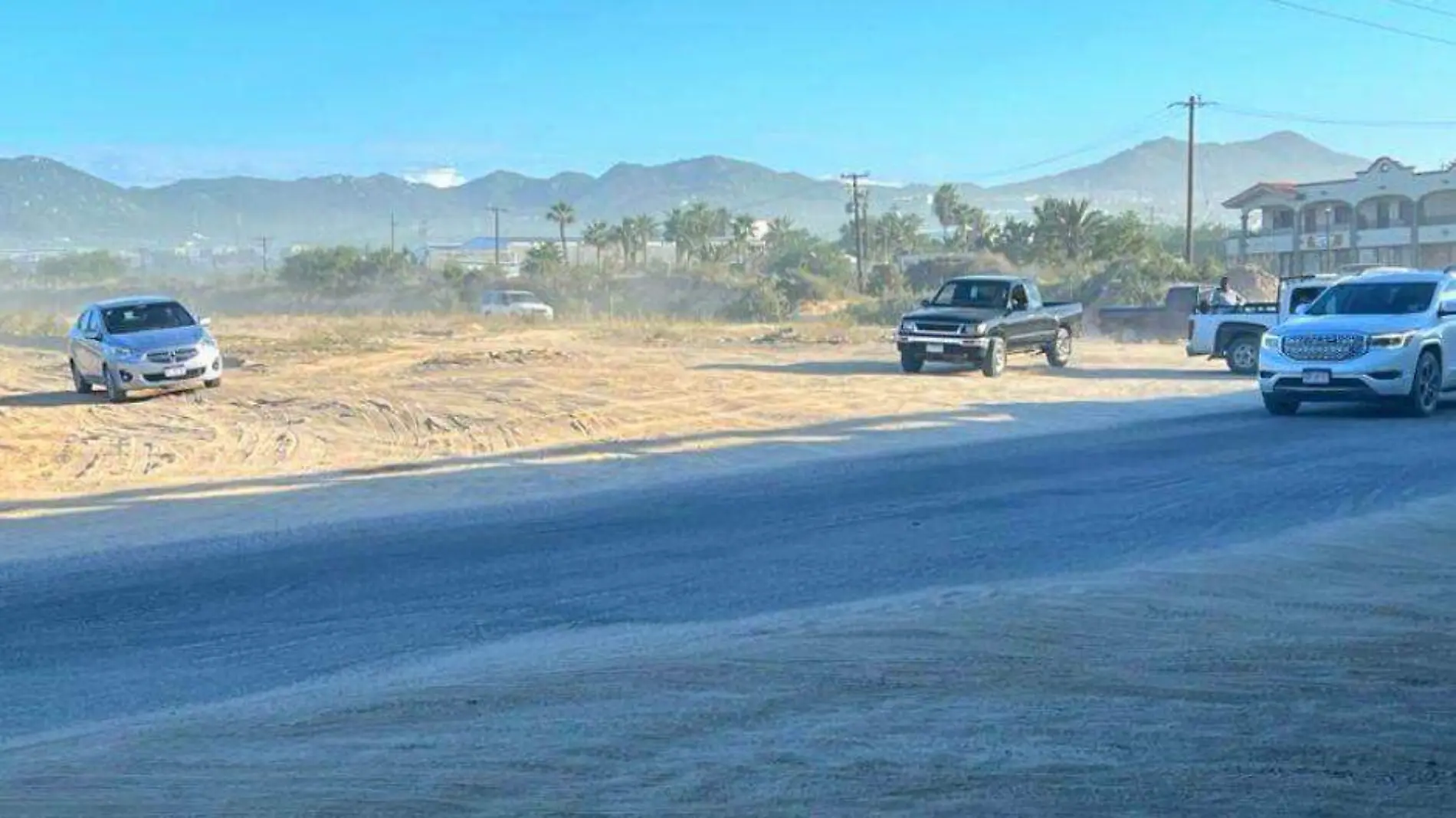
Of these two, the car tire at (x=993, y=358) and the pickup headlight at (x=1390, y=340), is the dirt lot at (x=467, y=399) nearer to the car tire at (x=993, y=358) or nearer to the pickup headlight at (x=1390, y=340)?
the car tire at (x=993, y=358)

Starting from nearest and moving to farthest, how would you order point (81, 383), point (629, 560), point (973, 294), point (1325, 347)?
point (629, 560) → point (1325, 347) → point (81, 383) → point (973, 294)

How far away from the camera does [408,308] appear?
3369 inches

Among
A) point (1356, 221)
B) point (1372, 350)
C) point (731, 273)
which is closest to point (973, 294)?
point (1372, 350)

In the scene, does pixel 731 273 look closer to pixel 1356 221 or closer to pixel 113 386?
pixel 1356 221

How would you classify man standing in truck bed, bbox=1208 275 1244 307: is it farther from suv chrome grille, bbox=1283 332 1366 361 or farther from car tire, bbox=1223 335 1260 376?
suv chrome grille, bbox=1283 332 1366 361

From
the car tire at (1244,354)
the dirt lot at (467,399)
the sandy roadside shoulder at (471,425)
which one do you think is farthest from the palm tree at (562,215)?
the car tire at (1244,354)

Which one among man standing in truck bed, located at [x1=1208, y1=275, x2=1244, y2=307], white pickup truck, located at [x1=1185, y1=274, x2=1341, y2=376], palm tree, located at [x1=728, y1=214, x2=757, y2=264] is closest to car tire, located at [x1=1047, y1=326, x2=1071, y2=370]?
white pickup truck, located at [x1=1185, y1=274, x2=1341, y2=376]

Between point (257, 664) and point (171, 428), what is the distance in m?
13.9

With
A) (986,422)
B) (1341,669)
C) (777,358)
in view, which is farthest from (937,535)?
(777,358)

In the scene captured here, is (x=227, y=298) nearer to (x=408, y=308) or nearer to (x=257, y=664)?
(x=408, y=308)

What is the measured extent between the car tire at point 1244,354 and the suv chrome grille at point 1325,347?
9.13 metres

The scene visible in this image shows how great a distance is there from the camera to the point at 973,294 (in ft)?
97.7

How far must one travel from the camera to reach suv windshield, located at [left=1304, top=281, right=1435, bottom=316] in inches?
774

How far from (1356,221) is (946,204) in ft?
158
